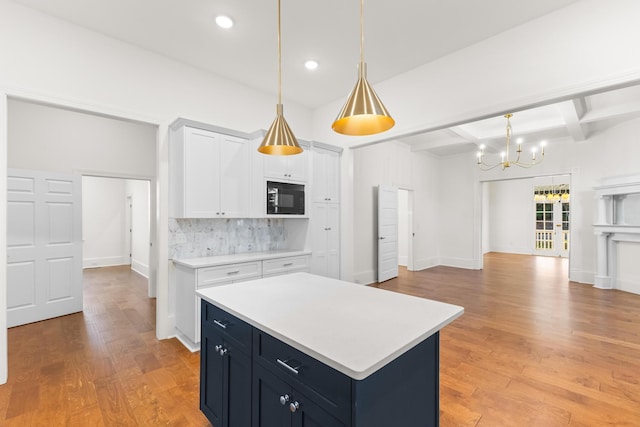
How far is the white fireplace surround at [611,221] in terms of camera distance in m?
5.23

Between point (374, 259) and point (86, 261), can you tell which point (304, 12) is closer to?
point (374, 259)

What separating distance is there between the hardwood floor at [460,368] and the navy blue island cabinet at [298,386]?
635mm

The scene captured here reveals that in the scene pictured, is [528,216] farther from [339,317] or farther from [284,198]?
A: [339,317]

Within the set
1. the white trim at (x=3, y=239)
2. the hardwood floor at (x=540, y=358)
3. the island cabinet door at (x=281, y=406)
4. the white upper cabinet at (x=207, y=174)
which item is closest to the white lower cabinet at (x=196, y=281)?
the white upper cabinet at (x=207, y=174)

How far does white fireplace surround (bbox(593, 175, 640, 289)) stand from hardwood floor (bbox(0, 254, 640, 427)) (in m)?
0.98

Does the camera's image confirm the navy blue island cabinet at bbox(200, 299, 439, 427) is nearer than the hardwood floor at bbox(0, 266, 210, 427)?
Yes

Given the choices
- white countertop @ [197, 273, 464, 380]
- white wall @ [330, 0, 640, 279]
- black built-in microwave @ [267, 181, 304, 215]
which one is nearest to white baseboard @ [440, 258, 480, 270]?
white wall @ [330, 0, 640, 279]

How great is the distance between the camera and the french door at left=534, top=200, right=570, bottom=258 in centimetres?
994

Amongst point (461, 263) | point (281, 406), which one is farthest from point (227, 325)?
point (461, 263)

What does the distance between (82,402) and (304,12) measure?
138 inches

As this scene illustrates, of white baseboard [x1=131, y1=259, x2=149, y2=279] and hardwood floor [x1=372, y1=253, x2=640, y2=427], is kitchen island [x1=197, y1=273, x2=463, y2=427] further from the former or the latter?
white baseboard [x1=131, y1=259, x2=149, y2=279]

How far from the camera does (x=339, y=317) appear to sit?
4.60ft

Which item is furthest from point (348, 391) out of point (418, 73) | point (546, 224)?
point (546, 224)

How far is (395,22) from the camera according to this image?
2.69 meters
